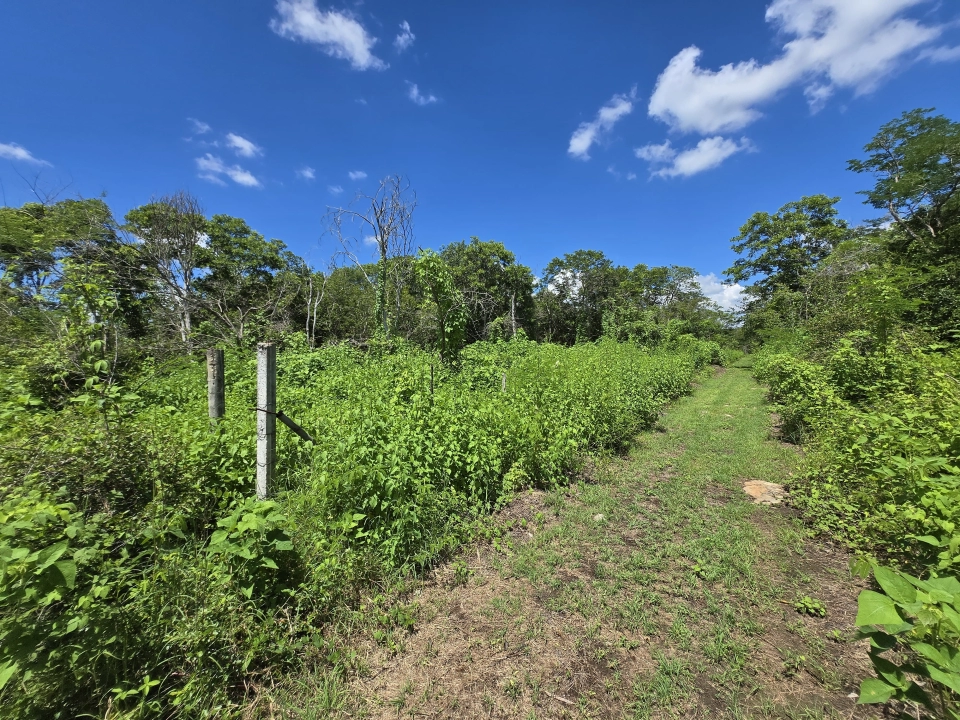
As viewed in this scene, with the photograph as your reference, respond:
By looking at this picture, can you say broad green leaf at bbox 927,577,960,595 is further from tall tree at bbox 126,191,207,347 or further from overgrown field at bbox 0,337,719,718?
tall tree at bbox 126,191,207,347

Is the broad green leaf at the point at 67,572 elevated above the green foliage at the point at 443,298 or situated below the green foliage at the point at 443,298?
below

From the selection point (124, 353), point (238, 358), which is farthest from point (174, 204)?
point (124, 353)

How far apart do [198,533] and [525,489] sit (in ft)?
10.3

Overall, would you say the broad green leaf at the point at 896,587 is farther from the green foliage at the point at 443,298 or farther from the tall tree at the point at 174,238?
the tall tree at the point at 174,238

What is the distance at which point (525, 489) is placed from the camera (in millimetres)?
4383

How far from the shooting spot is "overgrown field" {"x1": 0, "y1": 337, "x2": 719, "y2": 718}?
1558 mm

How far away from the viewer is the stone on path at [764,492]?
4.25 m

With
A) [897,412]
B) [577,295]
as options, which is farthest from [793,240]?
[897,412]

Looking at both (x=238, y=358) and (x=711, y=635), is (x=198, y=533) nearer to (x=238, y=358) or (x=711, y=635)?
(x=711, y=635)

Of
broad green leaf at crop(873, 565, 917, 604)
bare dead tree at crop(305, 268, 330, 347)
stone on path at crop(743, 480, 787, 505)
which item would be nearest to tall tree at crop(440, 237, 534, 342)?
bare dead tree at crop(305, 268, 330, 347)

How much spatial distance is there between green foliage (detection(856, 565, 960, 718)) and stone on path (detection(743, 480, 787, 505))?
121 inches

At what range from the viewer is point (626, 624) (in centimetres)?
246

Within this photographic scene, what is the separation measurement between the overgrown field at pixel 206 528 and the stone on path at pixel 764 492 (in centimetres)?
236

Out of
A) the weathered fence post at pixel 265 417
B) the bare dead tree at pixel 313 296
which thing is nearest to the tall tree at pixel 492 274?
the bare dead tree at pixel 313 296
